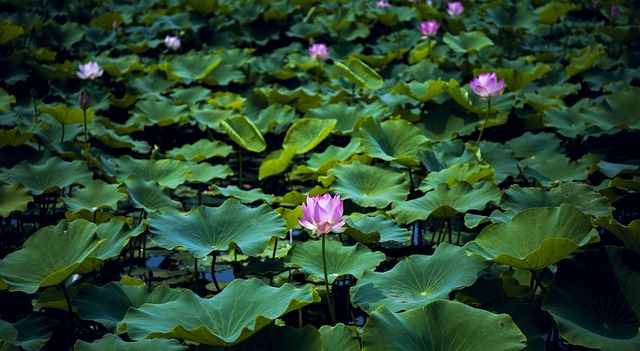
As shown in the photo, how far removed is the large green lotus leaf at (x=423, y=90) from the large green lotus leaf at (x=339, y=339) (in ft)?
7.42

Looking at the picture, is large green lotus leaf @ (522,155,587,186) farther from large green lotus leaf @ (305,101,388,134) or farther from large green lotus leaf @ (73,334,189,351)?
large green lotus leaf @ (73,334,189,351)

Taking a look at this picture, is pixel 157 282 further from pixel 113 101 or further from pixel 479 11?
pixel 479 11

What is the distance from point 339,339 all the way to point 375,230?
2.45 ft

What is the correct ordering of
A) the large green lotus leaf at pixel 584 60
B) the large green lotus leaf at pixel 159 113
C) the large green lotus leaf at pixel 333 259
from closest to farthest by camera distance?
the large green lotus leaf at pixel 333 259 → the large green lotus leaf at pixel 159 113 → the large green lotus leaf at pixel 584 60

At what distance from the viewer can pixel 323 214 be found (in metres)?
2.07

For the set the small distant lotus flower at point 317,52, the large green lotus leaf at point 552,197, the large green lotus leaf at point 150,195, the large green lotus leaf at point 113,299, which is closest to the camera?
the large green lotus leaf at point 113,299

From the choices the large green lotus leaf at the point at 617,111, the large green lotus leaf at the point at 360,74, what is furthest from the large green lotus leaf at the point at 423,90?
the large green lotus leaf at the point at 617,111

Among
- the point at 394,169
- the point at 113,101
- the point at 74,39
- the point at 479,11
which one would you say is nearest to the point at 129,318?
the point at 394,169

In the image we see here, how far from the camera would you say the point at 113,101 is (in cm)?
459

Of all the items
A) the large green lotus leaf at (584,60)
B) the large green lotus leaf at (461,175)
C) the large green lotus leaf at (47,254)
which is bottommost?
the large green lotus leaf at (584,60)

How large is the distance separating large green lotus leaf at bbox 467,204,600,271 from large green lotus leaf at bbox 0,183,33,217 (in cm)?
192

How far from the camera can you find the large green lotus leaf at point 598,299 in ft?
5.99

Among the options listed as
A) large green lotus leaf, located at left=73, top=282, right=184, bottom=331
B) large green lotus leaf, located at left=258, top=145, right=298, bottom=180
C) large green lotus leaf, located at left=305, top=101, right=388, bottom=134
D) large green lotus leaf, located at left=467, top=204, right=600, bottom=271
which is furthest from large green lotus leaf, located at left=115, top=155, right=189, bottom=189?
large green lotus leaf, located at left=467, top=204, right=600, bottom=271

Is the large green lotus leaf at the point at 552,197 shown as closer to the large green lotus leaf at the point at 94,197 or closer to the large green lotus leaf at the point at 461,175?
the large green lotus leaf at the point at 461,175
